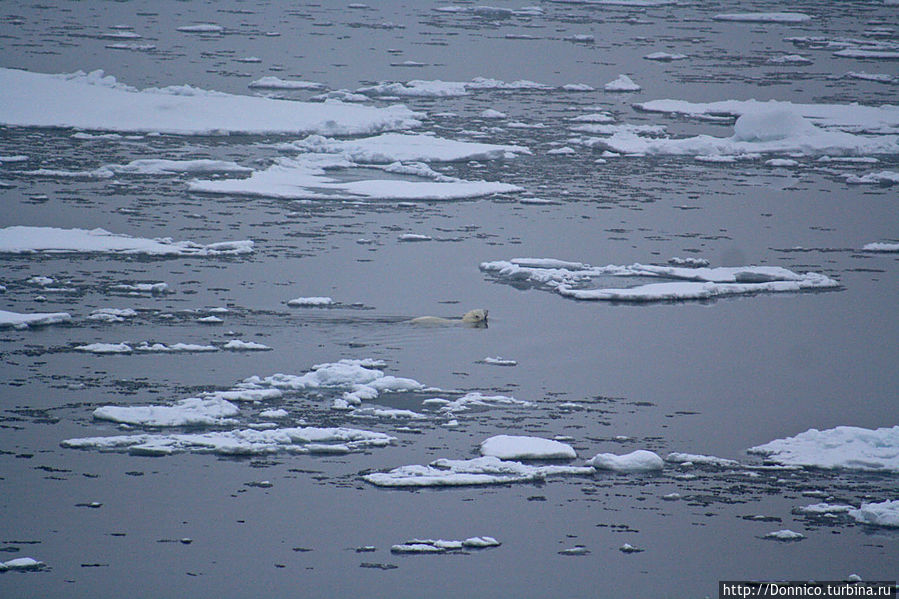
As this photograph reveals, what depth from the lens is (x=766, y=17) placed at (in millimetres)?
28406

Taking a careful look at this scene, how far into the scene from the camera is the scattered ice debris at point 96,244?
30.7 feet

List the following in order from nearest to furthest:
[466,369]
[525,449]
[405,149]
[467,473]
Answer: [467,473], [525,449], [466,369], [405,149]

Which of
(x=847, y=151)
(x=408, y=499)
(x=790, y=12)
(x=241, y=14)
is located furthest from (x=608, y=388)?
(x=790, y=12)

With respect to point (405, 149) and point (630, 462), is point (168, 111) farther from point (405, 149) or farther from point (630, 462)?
point (630, 462)

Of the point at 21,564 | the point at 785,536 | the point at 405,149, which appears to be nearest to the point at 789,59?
the point at 405,149

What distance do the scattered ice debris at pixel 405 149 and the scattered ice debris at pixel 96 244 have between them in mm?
3652

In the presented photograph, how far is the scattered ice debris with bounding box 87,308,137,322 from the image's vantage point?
304 inches

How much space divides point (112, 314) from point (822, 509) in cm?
424

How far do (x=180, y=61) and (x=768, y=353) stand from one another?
13857 mm

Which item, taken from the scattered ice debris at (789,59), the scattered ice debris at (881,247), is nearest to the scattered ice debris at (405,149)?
the scattered ice debris at (881,247)

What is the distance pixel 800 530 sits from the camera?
5.12 m

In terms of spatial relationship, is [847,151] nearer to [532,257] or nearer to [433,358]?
[532,257]

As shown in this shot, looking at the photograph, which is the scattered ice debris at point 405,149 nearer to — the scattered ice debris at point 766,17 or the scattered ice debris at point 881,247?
the scattered ice debris at point 881,247

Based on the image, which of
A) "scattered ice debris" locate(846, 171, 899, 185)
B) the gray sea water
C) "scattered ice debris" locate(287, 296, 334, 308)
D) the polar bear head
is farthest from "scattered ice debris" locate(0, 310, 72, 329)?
"scattered ice debris" locate(846, 171, 899, 185)
